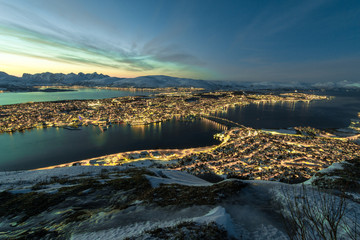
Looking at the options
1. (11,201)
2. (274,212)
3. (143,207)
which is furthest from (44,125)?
(274,212)

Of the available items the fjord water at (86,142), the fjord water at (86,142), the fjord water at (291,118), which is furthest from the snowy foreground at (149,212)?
the fjord water at (291,118)

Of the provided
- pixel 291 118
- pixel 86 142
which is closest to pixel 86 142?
pixel 86 142

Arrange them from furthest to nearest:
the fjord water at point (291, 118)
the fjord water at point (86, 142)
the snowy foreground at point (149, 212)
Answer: the fjord water at point (291, 118), the fjord water at point (86, 142), the snowy foreground at point (149, 212)

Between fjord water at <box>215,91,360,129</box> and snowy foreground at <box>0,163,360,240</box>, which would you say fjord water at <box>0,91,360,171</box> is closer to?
fjord water at <box>215,91,360,129</box>

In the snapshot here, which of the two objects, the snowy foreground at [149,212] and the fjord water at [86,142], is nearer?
the snowy foreground at [149,212]

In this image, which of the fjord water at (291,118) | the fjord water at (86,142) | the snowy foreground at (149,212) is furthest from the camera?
the fjord water at (291,118)

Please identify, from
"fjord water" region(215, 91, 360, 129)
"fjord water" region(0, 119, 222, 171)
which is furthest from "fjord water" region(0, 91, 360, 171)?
"fjord water" region(215, 91, 360, 129)

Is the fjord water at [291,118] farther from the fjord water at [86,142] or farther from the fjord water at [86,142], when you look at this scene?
the fjord water at [86,142]

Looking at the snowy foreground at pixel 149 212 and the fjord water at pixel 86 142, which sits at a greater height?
the snowy foreground at pixel 149 212

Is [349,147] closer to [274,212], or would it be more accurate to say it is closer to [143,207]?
[274,212]
